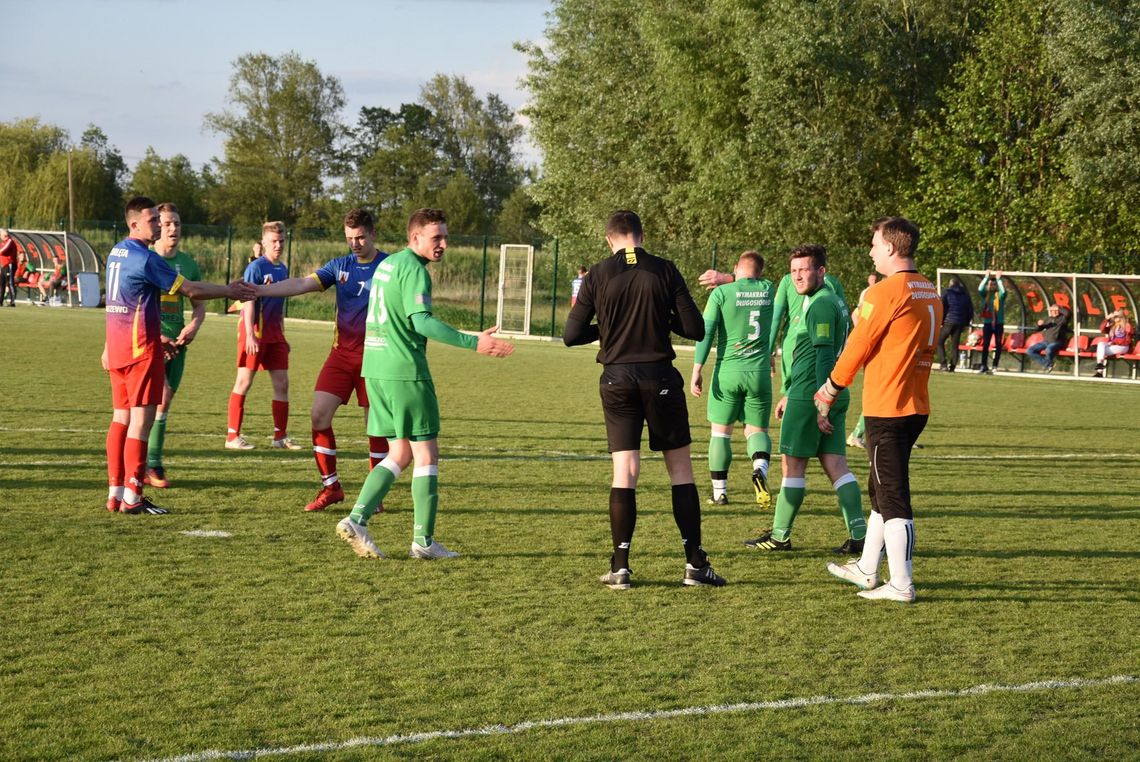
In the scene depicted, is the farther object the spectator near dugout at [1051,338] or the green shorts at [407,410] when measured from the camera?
the spectator near dugout at [1051,338]

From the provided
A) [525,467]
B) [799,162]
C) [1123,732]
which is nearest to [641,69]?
[799,162]

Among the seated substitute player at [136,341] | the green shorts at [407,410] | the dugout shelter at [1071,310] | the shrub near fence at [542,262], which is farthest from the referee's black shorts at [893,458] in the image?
the shrub near fence at [542,262]

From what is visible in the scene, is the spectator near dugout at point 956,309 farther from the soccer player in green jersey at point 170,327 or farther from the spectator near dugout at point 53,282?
the spectator near dugout at point 53,282

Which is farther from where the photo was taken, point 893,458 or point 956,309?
point 956,309

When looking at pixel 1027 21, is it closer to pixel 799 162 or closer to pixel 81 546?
pixel 799 162

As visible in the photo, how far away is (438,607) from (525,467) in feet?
16.5

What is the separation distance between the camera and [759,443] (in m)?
9.96

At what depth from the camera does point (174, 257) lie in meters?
10.3

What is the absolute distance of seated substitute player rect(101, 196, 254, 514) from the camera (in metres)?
8.36

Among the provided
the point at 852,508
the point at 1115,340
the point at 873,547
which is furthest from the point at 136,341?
the point at 1115,340

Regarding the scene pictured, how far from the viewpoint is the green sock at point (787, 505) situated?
798 centimetres

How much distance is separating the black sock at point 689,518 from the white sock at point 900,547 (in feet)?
3.25

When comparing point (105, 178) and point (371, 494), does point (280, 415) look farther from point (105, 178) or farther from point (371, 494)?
point (105, 178)

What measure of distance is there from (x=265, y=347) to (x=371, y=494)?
5.13 metres
